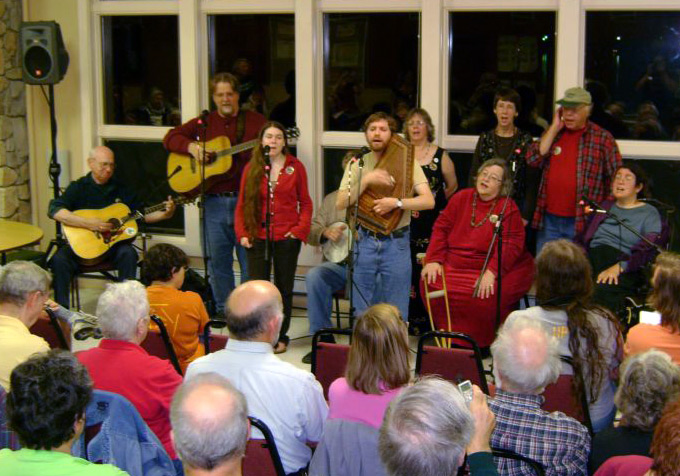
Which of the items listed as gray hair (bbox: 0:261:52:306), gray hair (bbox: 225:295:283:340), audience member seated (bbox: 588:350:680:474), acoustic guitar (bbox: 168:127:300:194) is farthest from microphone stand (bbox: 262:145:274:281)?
audience member seated (bbox: 588:350:680:474)

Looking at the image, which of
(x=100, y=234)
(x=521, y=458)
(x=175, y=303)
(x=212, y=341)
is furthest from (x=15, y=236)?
(x=521, y=458)

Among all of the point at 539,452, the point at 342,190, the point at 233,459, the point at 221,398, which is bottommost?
the point at 539,452

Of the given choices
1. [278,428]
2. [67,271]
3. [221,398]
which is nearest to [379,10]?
[67,271]

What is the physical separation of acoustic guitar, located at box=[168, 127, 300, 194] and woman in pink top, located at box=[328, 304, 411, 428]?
10.7 feet

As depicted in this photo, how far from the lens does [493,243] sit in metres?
5.05

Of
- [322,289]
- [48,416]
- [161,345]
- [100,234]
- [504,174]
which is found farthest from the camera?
[100,234]

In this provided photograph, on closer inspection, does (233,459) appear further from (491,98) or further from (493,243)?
(491,98)

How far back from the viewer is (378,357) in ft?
8.98

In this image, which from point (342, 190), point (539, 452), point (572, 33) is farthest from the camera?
point (572, 33)

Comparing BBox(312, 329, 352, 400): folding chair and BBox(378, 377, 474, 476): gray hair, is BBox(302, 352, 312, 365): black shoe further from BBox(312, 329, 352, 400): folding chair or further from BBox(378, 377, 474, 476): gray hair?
BBox(378, 377, 474, 476): gray hair

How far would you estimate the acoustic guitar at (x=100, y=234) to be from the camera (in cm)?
598

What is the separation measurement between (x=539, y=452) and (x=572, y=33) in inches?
148

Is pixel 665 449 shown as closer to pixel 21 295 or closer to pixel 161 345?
pixel 161 345

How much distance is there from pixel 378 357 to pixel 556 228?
3.08 metres
